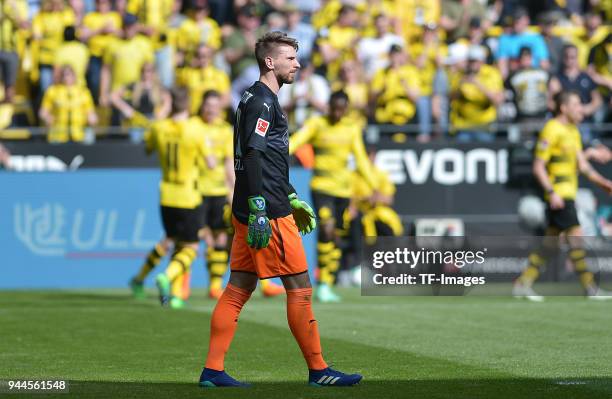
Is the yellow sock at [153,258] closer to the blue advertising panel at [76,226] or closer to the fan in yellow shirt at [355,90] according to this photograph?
the blue advertising panel at [76,226]

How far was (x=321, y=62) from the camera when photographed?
2166 cm

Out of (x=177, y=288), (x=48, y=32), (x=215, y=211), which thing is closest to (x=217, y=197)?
(x=215, y=211)

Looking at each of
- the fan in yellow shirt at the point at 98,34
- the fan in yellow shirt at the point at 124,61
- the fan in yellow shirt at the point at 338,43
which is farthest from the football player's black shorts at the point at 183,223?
the fan in yellow shirt at the point at 338,43

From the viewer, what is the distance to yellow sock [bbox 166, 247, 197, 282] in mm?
15344

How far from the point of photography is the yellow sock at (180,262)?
604 inches

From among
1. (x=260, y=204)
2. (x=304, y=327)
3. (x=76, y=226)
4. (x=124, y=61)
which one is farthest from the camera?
(x=124, y=61)

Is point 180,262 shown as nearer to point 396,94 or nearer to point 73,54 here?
point 73,54

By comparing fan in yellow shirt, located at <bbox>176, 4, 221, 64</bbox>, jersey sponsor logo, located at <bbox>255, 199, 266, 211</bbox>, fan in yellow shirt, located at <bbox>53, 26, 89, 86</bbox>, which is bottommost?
jersey sponsor logo, located at <bbox>255, 199, 266, 211</bbox>

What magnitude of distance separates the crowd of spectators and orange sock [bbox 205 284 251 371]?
451 inches

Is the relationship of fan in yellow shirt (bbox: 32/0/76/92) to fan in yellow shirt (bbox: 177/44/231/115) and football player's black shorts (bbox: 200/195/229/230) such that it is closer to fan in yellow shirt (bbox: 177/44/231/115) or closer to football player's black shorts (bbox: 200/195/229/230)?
fan in yellow shirt (bbox: 177/44/231/115)

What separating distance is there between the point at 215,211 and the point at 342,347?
595cm

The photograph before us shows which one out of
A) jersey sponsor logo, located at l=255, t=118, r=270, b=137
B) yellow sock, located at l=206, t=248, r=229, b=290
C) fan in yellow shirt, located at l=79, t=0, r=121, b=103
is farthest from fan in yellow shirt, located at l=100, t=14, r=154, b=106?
jersey sponsor logo, located at l=255, t=118, r=270, b=137

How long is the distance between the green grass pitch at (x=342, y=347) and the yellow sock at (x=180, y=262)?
432 millimetres

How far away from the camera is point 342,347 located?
11.3m
